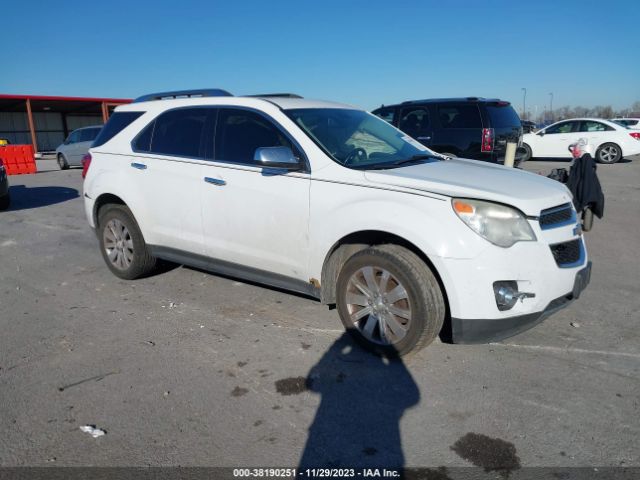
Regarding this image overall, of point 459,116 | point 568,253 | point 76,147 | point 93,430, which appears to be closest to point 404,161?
point 568,253

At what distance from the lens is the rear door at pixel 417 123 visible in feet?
33.1

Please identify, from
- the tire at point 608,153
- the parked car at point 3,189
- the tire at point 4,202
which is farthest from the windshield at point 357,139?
the tire at point 608,153

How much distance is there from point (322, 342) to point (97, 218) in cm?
314

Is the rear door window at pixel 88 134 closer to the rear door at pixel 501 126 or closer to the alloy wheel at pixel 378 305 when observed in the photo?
the rear door at pixel 501 126

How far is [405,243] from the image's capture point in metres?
3.42

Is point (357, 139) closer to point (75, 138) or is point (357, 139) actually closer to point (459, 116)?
point (459, 116)

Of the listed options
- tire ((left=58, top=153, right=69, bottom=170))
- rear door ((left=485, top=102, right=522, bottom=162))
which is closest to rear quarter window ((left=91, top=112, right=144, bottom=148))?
rear door ((left=485, top=102, right=522, bottom=162))

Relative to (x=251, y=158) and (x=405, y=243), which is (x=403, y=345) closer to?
(x=405, y=243)

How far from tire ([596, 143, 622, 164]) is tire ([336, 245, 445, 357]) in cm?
1705

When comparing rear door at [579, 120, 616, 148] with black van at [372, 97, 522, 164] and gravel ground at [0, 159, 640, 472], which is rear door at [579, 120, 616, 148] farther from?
gravel ground at [0, 159, 640, 472]

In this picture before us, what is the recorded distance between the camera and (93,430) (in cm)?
280

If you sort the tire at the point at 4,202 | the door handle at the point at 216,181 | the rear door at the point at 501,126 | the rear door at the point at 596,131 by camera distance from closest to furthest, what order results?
the door handle at the point at 216,181 → the rear door at the point at 501,126 → the tire at the point at 4,202 → the rear door at the point at 596,131

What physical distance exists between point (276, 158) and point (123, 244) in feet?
8.01

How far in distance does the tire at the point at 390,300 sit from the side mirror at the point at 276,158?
865 millimetres
